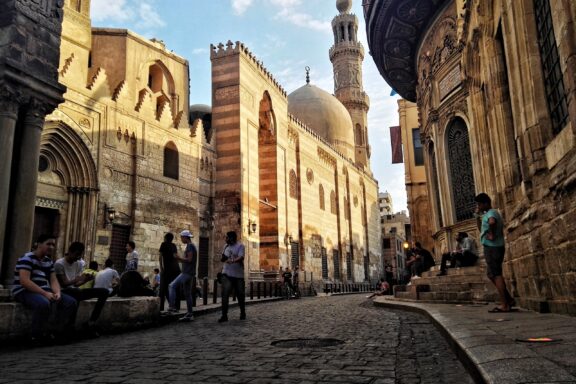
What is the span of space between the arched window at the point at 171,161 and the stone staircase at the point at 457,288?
11353 millimetres

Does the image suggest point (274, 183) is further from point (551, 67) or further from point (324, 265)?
point (551, 67)

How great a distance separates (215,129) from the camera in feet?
73.9

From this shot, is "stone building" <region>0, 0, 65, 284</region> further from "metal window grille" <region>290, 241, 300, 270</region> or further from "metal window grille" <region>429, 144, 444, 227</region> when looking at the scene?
"metal window grille" <region>290, 241, 300, 270</region>

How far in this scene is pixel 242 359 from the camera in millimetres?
3904

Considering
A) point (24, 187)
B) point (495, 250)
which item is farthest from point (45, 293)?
point (495, 250)

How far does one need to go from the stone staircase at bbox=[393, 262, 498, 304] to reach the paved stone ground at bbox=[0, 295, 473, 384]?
2.60 metres

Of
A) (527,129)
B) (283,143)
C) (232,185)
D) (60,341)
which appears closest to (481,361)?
(527,129)

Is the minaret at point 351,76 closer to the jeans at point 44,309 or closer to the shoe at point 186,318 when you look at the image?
the shoe at point 186,318

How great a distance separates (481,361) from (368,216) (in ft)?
130

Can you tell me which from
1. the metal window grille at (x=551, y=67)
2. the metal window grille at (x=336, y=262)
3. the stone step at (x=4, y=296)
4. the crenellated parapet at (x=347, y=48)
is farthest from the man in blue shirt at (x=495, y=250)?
the crenellated parapet at (x=347, y=48)

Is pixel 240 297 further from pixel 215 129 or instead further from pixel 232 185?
pixel 215 129

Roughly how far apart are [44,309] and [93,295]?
0.88 m

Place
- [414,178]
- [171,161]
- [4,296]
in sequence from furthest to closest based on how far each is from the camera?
1. [414,178]
2. [171,161]
3. [4,296]

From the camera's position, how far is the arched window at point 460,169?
1231 centimetres
